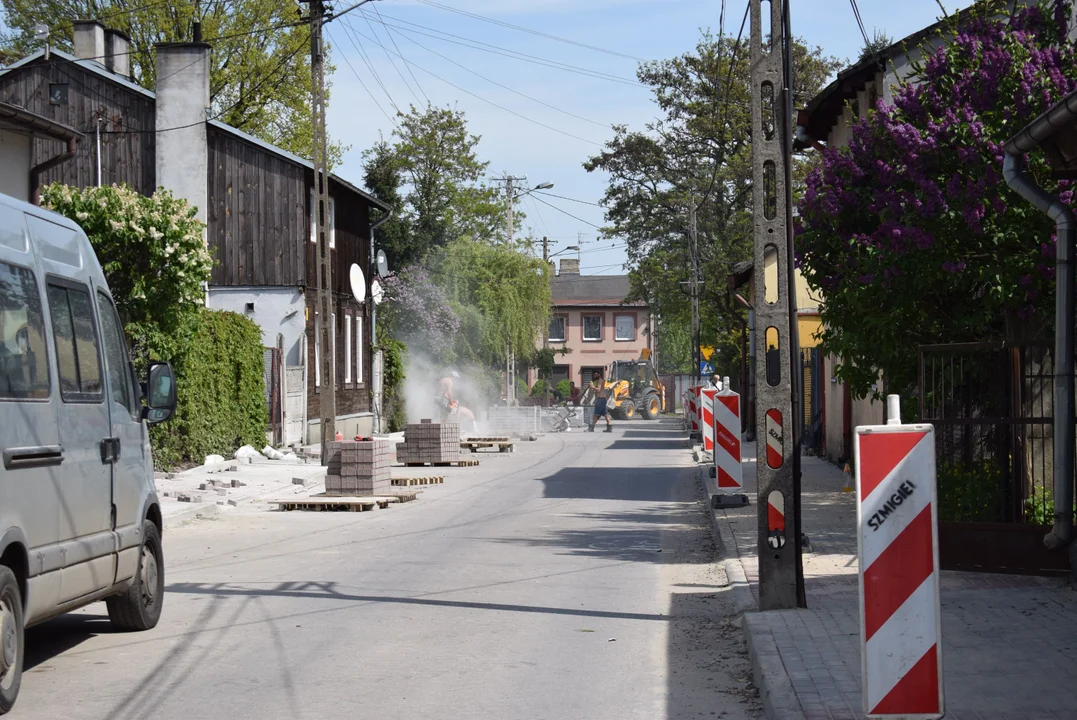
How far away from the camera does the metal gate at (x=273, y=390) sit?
95.9 feet

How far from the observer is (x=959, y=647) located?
7387mm

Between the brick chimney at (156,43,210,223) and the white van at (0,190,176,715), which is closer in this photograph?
the white van at (0,190,176,715)

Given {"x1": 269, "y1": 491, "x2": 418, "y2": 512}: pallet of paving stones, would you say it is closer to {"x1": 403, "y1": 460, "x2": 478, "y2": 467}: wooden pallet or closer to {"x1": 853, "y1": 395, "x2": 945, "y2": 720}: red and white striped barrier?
{"x1": 403, "y1": 460, "x2": 478, "y2": 467}: wooden pallet

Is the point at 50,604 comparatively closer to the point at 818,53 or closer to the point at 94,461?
the point at 94,461

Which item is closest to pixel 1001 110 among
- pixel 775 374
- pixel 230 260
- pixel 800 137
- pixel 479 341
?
pixel 775 374

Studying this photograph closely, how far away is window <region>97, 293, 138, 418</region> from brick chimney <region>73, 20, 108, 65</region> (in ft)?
87.5

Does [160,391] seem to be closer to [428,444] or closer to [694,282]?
[428,444]

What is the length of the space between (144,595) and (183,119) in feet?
81.5

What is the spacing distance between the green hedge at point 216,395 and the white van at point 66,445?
11.5 metres

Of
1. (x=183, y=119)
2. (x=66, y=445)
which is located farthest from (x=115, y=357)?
(x=183, y=119)

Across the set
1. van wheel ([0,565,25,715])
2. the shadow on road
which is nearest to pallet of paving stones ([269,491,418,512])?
the shadow on road

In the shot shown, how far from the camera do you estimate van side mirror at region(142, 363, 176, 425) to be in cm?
875

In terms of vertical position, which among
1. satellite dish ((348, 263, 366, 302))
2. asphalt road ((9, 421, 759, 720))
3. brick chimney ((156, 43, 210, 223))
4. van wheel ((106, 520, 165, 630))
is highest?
brick chimney ((156, 43, 210, 223))

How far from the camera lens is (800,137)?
82.1 ft
